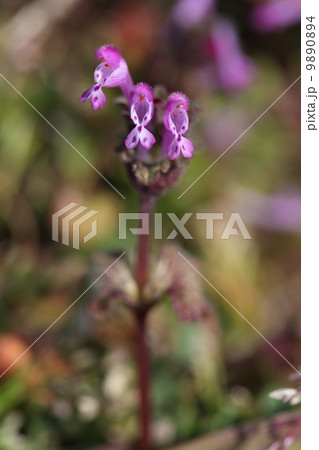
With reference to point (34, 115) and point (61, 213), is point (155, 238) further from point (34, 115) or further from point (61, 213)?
point (34, 115)

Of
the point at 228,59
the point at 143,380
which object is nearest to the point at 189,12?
the point at 228,59

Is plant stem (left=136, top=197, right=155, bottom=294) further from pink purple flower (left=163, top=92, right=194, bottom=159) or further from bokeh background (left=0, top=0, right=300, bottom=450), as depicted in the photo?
bokeh background (left=0, top=0, right=300, bottom=450)

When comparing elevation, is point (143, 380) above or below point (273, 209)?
below

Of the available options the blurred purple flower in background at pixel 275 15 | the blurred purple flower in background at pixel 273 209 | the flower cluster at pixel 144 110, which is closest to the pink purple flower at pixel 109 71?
the flower cluster at pixel 144 110

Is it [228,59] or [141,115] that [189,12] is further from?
[141,115]

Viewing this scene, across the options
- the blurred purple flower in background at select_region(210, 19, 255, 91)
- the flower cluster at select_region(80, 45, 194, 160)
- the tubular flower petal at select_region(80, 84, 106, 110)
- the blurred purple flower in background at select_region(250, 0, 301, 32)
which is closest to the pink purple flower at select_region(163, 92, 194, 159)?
the flower cluster at select_region(80, 45, 194, 160)

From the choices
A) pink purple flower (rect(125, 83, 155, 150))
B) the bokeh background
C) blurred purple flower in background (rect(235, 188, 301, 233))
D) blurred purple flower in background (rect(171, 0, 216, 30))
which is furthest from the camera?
blurred purple flower in background (rect(171, 0, 216, 30))

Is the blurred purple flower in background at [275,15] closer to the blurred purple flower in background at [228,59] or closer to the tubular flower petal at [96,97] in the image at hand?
the blurred purple flower in background at [228,59]
